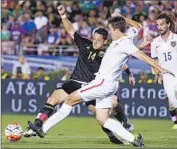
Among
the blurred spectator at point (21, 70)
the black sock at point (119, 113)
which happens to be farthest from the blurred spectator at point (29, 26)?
the black sock at point (119, 113)

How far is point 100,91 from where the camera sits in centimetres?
1209

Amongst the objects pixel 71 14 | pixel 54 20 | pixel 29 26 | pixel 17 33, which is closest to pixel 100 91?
pixel 17 33

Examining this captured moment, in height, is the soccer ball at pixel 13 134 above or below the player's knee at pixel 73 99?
below

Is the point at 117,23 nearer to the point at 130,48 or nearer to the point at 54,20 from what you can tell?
the point at 130,48

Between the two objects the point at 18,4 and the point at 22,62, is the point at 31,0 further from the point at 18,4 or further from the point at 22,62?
the point at 22,62

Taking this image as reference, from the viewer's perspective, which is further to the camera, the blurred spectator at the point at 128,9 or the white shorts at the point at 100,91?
the blurred spectator at the point at 128,9

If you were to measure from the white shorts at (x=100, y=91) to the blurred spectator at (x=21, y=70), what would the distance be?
12.6 metres

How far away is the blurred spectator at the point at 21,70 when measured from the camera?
24.8 meters

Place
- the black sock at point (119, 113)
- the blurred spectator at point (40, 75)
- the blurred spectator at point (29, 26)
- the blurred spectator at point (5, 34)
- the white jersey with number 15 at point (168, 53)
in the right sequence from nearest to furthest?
the white jersey with number 15 at point (168, 53), the black sock at point (119, 113), the blurred spectator at point (40, 75), the blurred spectator at point (5, 34), the blurred spectator at point (29, 26)

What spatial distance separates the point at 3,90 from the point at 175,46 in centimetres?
1021

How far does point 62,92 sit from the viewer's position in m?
13.9

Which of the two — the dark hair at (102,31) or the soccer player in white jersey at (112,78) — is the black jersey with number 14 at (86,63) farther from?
the soccer player in white jersey at (112,78)

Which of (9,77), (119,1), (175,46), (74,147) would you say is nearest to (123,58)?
(74,147)

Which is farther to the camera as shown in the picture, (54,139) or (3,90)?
(3,90)
